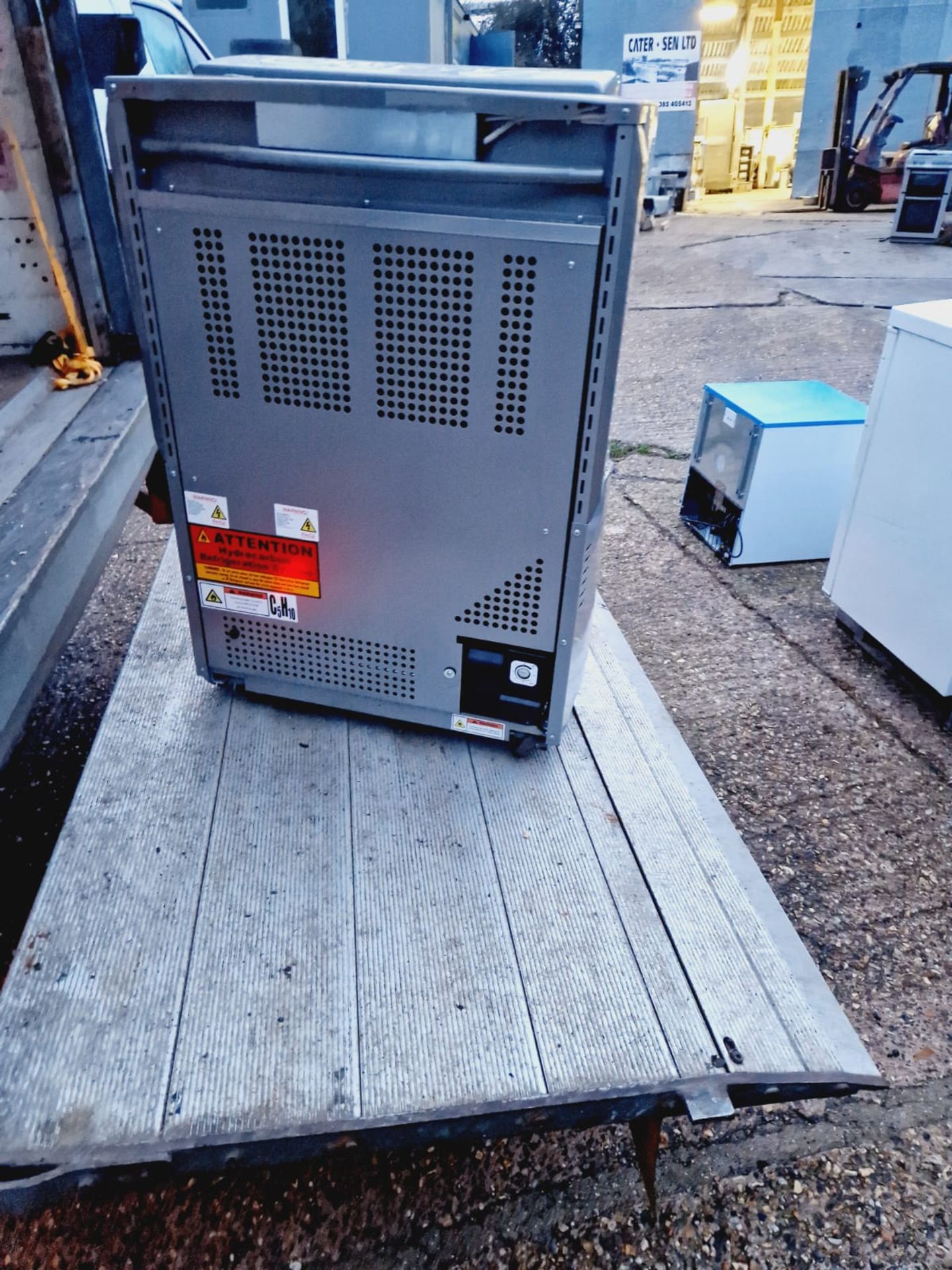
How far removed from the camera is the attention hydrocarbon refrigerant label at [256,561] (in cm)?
147

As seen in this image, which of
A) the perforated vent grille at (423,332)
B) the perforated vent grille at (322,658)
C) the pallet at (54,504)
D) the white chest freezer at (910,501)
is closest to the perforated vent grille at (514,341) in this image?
the perforated vent grille at (423,332)

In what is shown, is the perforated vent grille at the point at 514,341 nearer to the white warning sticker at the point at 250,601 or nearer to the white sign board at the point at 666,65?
the white warning sticker at the point at 250,601

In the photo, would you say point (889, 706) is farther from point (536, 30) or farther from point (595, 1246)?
point (536, 30)

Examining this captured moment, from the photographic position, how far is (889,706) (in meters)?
2.75

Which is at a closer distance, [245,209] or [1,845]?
[245,209]

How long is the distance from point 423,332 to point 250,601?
1.91 ft

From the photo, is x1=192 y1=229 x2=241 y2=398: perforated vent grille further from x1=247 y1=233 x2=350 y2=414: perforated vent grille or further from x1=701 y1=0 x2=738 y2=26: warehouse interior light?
x1=701 y1=0 x2=738 y2=26: warehouse interior light

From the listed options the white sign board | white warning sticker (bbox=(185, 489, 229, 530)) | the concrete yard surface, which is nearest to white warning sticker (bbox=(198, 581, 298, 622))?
white warning sticker (bbox=(185, 489, 229, 530))

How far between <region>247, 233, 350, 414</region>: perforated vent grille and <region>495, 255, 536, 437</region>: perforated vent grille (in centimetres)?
24

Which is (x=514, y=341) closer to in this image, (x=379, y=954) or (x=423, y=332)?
(x=423, y=332)

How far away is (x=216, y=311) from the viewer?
52.1 inches

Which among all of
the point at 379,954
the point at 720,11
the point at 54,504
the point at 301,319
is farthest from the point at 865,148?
the point at 379,954

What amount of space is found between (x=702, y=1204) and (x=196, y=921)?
3.36ft

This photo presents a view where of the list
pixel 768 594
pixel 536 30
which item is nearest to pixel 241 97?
pixel 768 594
